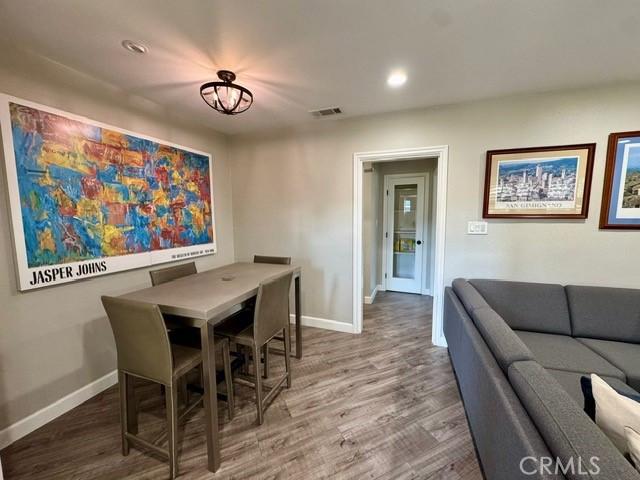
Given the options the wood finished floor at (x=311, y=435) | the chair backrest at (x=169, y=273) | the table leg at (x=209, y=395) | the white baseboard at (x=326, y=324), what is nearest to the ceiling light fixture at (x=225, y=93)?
the chair backrest at (x=169, y=273)

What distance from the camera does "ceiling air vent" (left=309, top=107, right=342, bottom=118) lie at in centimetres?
272

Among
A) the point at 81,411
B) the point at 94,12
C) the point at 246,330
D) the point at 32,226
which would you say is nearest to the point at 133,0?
the point at 94,12

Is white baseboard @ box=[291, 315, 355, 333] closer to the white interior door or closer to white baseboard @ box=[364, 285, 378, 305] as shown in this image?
white baseboard @ box=[364, 285, 378, 305]

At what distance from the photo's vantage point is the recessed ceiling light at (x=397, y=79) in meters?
2.04

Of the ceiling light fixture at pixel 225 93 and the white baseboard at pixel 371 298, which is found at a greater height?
the ceiling light fixture at pixel 225 93

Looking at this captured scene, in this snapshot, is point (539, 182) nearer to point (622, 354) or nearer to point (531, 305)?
point (531, 305)

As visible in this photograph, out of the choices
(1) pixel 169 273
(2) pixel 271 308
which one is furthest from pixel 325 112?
(1) pixel 169 273

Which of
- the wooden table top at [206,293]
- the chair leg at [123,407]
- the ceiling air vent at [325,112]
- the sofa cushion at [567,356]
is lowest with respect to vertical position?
the chair leg at [123,407]

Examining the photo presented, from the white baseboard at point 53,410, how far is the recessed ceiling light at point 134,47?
97.3 inches

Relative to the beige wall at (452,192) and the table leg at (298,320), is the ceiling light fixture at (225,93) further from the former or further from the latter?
the table leg at (298,320)

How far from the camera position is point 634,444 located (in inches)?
30.2

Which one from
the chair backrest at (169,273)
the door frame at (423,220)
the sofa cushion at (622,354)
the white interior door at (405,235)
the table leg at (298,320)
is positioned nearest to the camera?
the sofa cushion at (622,354)

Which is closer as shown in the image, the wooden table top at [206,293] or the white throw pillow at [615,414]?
the white throw pillow at [615,414]

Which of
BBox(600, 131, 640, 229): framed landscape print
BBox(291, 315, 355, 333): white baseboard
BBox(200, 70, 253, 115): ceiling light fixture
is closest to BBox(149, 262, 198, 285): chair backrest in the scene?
BBox(200, 70, 253, 115): ceiling light fixture
